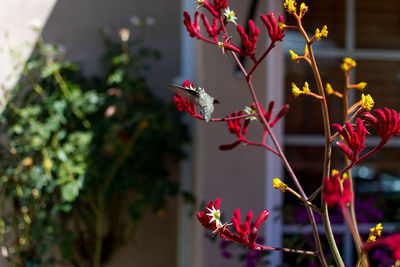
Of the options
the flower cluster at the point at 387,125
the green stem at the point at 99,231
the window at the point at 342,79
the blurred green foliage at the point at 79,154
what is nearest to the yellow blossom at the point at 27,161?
the blurred green foliage at the point at 79,154

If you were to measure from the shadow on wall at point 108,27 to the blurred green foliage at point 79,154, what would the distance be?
0.11m

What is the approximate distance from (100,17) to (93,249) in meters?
1.35

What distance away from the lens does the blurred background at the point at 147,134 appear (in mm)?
2428

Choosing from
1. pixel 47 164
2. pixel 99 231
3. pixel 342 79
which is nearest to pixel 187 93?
pixel 342 79

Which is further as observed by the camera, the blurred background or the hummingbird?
the blurred background

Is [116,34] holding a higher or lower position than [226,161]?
higher

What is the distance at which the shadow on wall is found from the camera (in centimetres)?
315

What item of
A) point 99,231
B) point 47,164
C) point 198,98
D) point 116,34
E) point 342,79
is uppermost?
point 116,34

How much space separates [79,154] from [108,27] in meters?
0.85

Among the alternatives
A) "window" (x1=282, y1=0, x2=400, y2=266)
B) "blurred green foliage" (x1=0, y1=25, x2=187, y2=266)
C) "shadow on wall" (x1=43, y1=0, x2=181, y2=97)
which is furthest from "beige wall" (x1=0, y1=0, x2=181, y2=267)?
"window" (x1=282, y1=0, x2=400, y2=266)

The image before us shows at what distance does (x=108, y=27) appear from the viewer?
3.18m

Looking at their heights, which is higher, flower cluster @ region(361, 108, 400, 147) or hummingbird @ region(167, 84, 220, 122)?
hummingbird @ region(167, 84, 220, 122)

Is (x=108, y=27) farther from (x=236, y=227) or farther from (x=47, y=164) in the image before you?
(x=236, y=227)

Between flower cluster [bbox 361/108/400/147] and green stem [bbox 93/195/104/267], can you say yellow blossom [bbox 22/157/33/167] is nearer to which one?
green stem [bbox 93/195/104/267]
